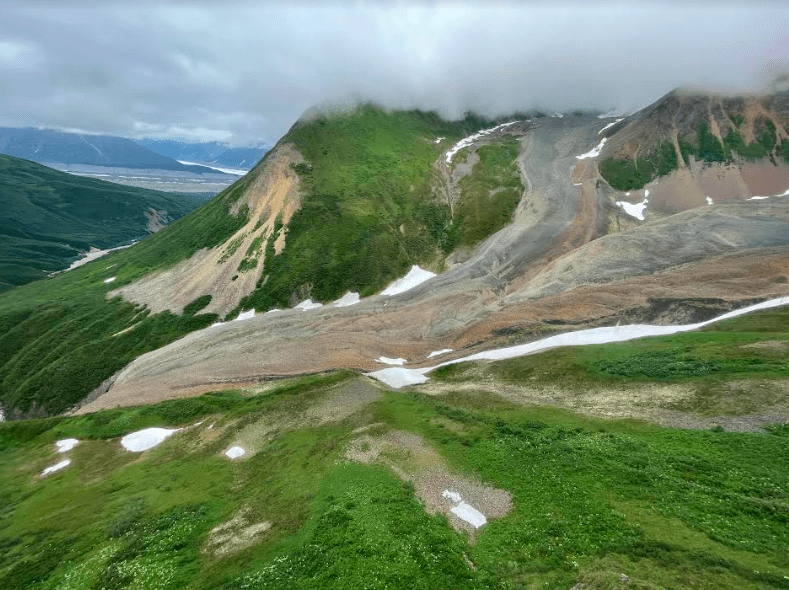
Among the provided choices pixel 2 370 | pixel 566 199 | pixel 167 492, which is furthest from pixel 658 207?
pixel 2 370

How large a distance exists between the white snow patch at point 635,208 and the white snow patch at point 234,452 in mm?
109665

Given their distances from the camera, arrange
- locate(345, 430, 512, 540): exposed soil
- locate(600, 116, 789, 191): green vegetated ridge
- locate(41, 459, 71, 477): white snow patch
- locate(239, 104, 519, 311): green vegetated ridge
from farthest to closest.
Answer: locate(600, 116, 789, 191): green vegetated ridge, locate(239, 104, 519, 311): green vegetated ridge, locate(41, 459, 71, 477): white snow patch, locate(345, 430, 512, 540): exposed soil

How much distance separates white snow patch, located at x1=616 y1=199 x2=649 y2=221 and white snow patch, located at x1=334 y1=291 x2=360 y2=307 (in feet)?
256

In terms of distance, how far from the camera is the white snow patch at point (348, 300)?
303ft

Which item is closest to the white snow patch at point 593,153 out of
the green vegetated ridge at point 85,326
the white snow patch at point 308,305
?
the white snow patch at point 308,305

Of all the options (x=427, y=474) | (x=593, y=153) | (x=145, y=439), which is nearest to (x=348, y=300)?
(x=145, y=439)

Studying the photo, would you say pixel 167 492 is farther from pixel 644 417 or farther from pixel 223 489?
pixel 644 417

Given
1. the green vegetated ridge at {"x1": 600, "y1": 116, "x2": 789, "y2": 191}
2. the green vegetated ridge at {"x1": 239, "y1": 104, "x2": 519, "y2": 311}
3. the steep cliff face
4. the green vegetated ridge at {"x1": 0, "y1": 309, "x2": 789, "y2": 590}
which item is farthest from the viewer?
the green vegetated ridge at {"x1": 600, "y1": 116, "x2": 789, "y2": 191}

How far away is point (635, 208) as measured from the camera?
366ft

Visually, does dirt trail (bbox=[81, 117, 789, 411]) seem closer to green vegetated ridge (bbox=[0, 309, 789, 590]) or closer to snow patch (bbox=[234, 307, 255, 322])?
snow patch (bbox=[234, 307, 255, 322])

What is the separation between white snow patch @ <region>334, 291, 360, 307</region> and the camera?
92.4 metres

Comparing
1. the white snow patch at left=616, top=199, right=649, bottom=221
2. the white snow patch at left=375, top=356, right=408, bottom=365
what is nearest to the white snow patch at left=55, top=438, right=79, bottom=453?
the white snow patch at left=375, top=356, right=408, bottom=365

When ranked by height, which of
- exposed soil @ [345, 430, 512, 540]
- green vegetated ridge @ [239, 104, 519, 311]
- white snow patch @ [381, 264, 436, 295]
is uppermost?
green vegetated ridge @ [239, 104, 519, 311]

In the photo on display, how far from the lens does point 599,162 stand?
134375mm
